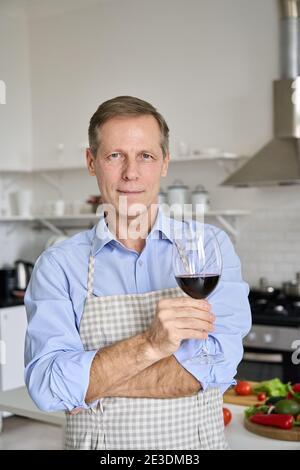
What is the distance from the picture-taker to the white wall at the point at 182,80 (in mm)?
4402

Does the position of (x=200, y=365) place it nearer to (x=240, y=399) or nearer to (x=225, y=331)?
(x=225, y=331)

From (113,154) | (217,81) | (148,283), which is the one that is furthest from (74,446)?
(217,81)

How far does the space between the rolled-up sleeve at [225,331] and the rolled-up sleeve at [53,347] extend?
192mm

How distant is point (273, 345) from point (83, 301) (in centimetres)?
252

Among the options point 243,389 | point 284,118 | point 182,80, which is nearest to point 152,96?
point 182,80

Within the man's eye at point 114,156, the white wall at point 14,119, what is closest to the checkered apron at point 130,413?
the man's eye at point 114,156

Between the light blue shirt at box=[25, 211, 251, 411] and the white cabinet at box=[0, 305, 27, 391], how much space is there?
122 inches

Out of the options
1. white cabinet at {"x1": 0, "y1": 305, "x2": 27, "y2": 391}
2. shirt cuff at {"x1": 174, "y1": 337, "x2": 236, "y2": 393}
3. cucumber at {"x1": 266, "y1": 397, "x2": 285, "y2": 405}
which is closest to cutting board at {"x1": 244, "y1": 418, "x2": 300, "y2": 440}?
cucumber at {"x1": 266, "y1": 397, "x2": 285, "y2": 405}

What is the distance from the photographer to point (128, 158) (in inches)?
53.9

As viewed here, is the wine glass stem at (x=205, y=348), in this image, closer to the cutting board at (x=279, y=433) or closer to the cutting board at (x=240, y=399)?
the cutting board at (x=279, y=433)

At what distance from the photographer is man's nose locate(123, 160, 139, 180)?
1355 millimetres

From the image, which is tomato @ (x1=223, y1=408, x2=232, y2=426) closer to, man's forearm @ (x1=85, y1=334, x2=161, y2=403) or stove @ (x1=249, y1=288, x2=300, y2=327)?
man's forearm @ (x1=85, y1=334, x2=161, y2=403)

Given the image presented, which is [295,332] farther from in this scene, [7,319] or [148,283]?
[148,283]
